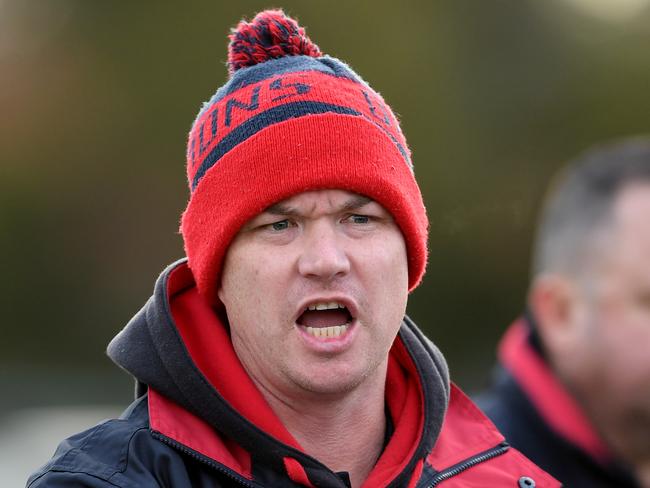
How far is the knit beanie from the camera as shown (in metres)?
2.88

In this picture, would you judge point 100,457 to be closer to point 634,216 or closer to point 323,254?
point 323,254

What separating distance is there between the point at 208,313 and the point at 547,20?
1279 cm

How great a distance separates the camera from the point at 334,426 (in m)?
3.01

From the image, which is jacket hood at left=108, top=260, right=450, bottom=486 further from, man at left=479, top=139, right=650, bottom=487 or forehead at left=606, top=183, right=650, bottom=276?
forehead at left=606, top=183, right=650, bottom=276

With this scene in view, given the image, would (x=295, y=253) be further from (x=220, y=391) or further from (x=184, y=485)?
(x=184, y=485)

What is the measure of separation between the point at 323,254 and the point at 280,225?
173mm

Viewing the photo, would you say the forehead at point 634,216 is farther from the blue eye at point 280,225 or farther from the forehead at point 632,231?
the blue eye at point 280,225

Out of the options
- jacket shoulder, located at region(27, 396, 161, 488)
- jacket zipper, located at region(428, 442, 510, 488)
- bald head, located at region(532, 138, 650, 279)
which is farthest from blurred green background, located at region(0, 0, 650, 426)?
jacket shoulder, located at region(27, 396, 161, 488)

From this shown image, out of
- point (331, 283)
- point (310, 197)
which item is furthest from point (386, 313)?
point (310, 197)

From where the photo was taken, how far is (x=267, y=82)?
2979mm

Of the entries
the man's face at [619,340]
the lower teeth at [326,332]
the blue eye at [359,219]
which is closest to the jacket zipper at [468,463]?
the man's face at [619,340]

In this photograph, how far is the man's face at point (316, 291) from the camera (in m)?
2.83

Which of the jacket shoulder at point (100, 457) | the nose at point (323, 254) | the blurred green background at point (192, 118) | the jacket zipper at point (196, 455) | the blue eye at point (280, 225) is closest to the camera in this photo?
the jacket shoulder at point (100, 457)

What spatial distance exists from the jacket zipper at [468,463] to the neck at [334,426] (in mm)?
191
